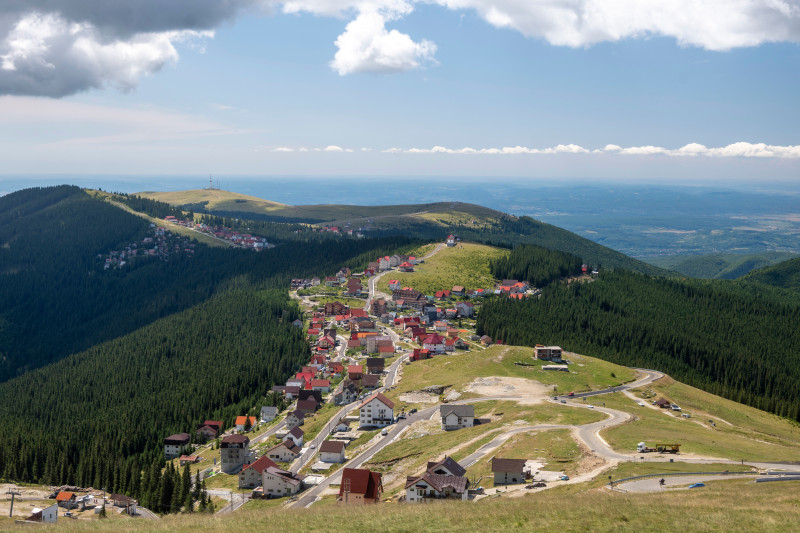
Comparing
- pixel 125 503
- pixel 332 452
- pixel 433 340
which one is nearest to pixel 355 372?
pixel 433 340

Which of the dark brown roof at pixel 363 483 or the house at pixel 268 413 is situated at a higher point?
the dark brown roof at pixel 363 483

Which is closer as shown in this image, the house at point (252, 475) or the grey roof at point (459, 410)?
the house at point (252, 475)

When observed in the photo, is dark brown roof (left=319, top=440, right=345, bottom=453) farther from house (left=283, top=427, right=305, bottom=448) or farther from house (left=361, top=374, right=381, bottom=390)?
house (left=361, top=374, right=381, bottom=390)

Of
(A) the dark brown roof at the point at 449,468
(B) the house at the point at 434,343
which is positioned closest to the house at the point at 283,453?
(A) the dark brown roof at the point at 449,468

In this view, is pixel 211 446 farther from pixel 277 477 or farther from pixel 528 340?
→ pixel 528 340

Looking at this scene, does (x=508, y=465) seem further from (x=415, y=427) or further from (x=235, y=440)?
(x=235, y=440)

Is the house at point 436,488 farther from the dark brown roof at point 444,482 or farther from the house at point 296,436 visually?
the house at point 296,436
